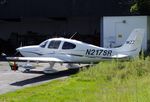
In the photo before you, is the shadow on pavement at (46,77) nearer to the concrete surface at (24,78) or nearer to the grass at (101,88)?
the concrete surface at (24,78)

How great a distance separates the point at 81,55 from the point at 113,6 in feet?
36.1

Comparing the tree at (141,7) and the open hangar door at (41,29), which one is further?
the open hangar door at (41,29)

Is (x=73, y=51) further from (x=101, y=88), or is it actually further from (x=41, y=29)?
(x=41, y=29)

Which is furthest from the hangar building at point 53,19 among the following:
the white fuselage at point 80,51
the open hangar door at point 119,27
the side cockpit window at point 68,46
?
the side cockpit window at point 68,46

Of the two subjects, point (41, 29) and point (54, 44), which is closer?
point (54, 44)

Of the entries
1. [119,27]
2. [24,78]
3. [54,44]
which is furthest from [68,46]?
[119,27]

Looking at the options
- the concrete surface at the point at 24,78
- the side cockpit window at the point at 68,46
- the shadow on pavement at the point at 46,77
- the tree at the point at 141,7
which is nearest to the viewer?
the concrete surface at the point at 24,78

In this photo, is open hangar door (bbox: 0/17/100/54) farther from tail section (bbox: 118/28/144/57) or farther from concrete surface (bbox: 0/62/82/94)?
concrete surface (bbox: 0/62/82/94)

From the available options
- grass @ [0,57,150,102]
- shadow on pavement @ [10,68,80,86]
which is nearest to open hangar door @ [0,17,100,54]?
shadow on pavement @ [10,68,80,86]

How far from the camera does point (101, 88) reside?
13492 millimetres

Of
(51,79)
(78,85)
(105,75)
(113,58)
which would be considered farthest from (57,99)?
(113,58)

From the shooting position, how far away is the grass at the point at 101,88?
31.7 feet

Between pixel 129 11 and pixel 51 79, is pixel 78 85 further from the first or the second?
pixel 129 11

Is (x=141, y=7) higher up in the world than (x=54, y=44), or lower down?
higher up
